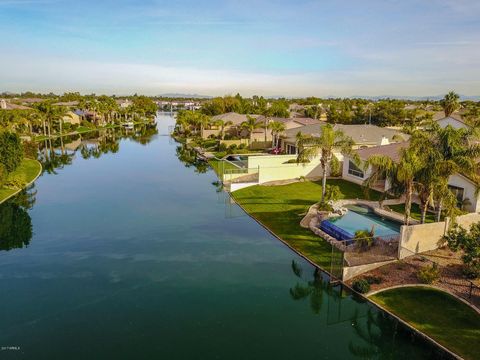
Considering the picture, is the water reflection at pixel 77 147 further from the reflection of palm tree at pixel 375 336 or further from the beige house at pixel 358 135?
the reflection of palm tree at pixel 375 336

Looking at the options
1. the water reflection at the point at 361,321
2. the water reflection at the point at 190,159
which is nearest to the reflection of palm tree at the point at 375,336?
the water reflection at the point at 361,321

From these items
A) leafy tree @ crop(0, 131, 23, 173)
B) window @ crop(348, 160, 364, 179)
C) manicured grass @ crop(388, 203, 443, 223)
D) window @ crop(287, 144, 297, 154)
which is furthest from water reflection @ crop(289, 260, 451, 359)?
leafy tree @ crop(0, 131, 23, 173)

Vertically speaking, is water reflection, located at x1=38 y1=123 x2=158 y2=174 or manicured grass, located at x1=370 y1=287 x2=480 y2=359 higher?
water reflection, located at x1=38 y1=123 x2=158 y2=174

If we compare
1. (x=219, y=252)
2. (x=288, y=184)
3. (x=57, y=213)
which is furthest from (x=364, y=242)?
(x=57, y=213)

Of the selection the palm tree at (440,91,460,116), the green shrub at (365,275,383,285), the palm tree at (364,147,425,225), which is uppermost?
the palm tree at (440,91,460,116)

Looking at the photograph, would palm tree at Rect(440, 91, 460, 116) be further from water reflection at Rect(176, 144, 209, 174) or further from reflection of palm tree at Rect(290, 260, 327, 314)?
reflection of palm tree at Rect(290, 260, 327, 314)

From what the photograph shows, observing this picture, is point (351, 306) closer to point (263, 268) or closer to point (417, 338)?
point (417, 338)
